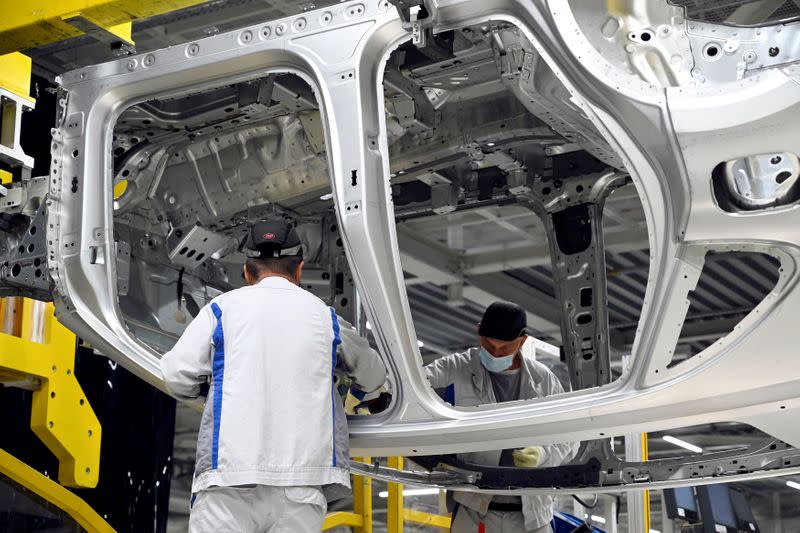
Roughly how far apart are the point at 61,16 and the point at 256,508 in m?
2.50

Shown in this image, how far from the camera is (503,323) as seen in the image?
479cm

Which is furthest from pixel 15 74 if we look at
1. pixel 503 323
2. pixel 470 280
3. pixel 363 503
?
pixel 470 280

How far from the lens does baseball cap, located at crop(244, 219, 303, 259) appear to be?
12.1 feet

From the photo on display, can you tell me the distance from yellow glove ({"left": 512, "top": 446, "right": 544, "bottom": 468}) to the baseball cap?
1786 mm

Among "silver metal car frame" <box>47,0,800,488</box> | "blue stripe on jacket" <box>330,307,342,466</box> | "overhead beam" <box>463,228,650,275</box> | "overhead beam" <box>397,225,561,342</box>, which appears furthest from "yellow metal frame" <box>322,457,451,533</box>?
"overhead beam" <box>463,228,650,275</box>

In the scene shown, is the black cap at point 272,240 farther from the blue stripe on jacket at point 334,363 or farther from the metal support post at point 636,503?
the metal support post at point 636,503

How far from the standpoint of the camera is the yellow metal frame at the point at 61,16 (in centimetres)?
445

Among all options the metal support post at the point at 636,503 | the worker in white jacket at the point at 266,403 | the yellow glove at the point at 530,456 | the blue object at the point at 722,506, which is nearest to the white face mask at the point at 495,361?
the yellow glove at the point at 530,456

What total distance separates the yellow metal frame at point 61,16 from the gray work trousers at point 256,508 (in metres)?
2.19

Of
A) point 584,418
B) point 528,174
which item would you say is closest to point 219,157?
point 528,174

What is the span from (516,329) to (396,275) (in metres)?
1.35

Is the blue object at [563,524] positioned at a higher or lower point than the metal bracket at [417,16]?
lower

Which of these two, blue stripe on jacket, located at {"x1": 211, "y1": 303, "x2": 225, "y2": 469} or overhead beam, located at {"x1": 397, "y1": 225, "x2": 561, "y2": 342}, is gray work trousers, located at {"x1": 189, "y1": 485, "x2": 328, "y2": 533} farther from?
overhead beam, located at {"x1": 397, "y1": 225, "x2": 561, "y2": 342}

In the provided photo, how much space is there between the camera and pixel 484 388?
195 inches
